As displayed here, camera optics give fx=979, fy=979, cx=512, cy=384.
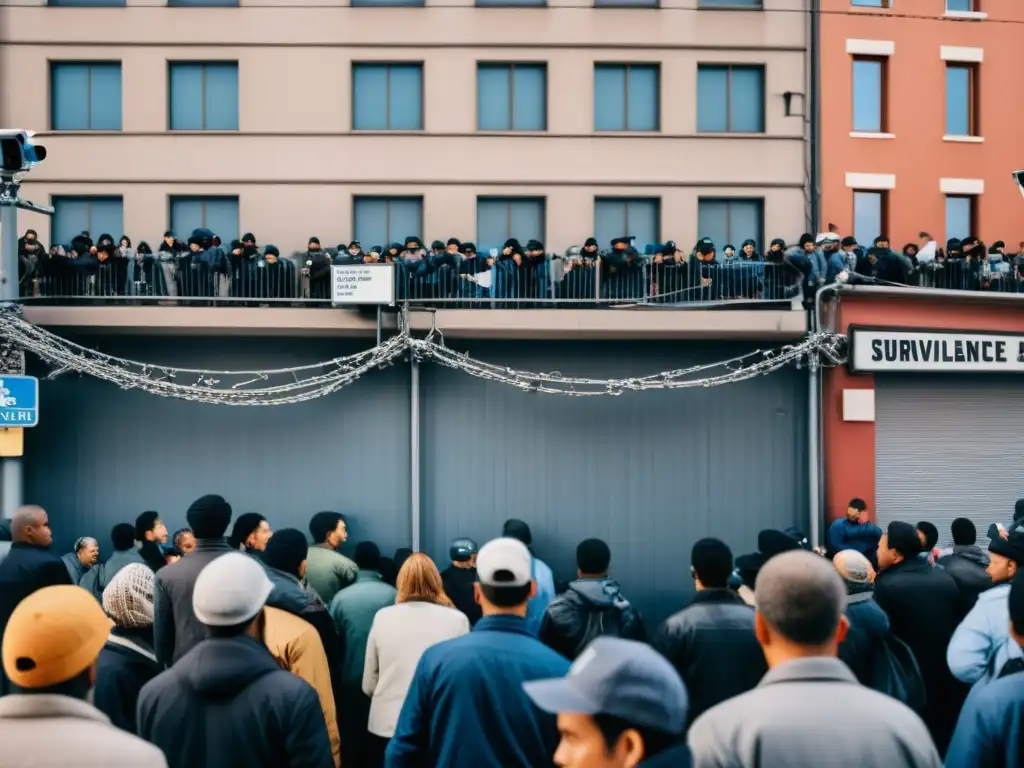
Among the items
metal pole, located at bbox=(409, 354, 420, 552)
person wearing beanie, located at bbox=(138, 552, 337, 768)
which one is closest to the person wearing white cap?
person wearing beanie, located at bbox=(138, 552, 337, 768)

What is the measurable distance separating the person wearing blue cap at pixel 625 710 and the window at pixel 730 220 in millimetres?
16362

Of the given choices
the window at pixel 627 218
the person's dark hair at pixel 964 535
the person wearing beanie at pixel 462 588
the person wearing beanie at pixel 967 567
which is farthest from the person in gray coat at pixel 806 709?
the window at pixel 627 218

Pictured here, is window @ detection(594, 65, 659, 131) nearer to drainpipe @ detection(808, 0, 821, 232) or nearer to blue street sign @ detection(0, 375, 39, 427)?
drainpipe @ detection(808, 0, 821, 232)

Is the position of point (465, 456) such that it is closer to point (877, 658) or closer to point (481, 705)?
point (877, 658)

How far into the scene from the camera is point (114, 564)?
32.6 ft

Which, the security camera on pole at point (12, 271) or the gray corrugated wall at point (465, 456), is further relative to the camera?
the gray corrugated wall at point (465, 456)

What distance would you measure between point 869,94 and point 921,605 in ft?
45.4

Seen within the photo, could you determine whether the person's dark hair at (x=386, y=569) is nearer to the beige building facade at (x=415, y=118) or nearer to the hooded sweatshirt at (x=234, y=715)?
the hooded sweatshirt at (x=234, y=715)

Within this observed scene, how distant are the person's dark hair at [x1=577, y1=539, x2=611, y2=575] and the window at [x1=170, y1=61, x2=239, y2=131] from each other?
44.6 ft

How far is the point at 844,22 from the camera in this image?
59.4ft

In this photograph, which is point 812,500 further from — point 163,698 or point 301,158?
point 163,698

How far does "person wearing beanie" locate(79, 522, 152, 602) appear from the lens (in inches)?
389

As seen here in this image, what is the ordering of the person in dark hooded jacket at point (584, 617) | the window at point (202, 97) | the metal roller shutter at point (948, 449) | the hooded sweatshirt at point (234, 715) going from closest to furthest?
1. the hooded sweatshirt at point (234, 715)
2. the person in dark hooded jacket at point (584, 617)
3. the metal roller shutter at point (948, 449)
4. the window at point (202, 97)

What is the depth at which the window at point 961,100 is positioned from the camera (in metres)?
18.8
